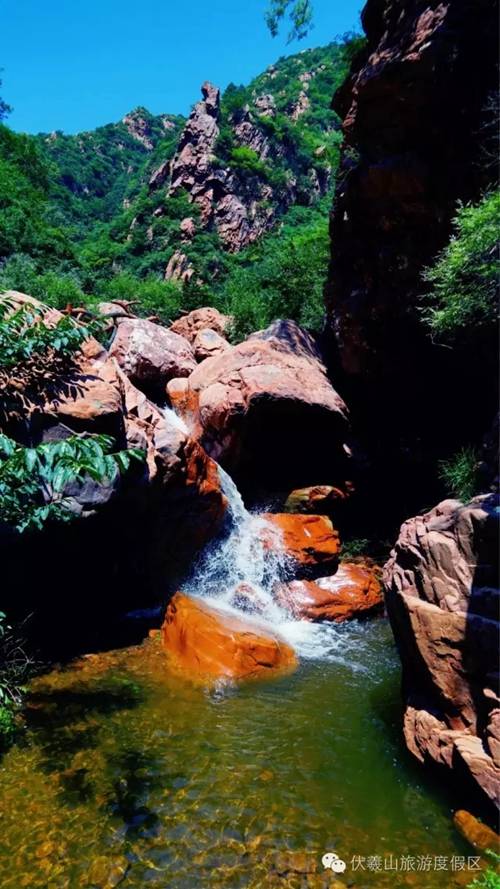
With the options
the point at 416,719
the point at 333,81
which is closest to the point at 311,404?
the point at 416,719

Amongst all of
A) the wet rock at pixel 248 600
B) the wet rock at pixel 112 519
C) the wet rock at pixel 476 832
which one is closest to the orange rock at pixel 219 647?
the wet rock at pixel 248 600

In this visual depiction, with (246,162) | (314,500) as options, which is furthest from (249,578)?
(246,162)

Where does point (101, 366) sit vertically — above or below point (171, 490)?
above

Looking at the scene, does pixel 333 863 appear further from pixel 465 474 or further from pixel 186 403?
pixel 186 403

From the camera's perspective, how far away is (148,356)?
12812 millimetres

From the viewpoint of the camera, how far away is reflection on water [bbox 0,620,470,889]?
13.4 feet

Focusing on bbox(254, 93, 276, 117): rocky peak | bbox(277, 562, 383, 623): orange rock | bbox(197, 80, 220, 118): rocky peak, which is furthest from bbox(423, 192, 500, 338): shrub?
bbox(254, 93, 276, 117): rocky peak

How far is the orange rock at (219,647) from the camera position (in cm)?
728

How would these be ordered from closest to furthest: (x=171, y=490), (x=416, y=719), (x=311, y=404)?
(x=416, y=719), (x=171, y=490), (x=311, y=404)

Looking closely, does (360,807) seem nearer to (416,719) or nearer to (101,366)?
(416,719)

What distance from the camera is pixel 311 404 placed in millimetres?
11523

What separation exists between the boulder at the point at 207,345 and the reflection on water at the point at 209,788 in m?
9.74

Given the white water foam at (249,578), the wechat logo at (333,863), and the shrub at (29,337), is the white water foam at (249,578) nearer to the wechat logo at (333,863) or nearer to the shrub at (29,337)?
the wechat logo at (333,863)

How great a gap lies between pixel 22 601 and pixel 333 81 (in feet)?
248
